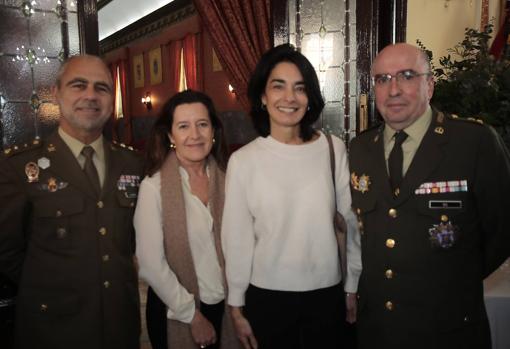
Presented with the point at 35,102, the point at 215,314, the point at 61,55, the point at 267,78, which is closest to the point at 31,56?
the point at 61,55

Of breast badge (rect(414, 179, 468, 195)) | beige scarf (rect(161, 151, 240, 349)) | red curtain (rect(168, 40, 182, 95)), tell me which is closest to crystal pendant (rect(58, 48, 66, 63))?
beige scarf (rect(161, 151, 240, 349))

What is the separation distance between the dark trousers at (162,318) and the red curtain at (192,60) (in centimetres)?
716

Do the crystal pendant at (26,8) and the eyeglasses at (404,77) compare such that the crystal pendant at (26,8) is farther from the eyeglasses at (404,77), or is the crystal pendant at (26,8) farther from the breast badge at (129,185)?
the eyeglasses at (404,77)

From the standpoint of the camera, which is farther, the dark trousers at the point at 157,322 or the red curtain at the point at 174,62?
the red curtain at the point at 174,62

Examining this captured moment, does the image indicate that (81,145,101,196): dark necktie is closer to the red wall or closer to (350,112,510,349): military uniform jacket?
(350,112,510,349): military uniform jacket

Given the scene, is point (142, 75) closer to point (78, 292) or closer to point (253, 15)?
point (253, 15)

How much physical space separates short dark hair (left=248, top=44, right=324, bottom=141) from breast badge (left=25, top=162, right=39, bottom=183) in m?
0.96

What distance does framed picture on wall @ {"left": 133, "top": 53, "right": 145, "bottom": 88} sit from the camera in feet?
35.3

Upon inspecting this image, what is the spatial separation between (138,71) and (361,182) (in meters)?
10.3

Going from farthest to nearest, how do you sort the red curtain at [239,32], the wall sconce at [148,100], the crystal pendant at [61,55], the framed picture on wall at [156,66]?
the wall sconce at [148,100], the framed picture on wall at [156,66], the red curtain at [239,32], the crystal pendant at [61,55]

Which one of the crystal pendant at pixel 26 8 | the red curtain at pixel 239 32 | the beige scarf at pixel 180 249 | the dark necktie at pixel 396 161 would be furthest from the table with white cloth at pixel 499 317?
the crystal pendant at pixel 26 8

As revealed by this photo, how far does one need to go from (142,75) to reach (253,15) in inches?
295

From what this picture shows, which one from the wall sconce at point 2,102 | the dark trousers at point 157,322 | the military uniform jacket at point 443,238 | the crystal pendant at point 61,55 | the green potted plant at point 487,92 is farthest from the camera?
the crystal pendant at point 61,55

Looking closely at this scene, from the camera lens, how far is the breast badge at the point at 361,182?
1.69 meters
